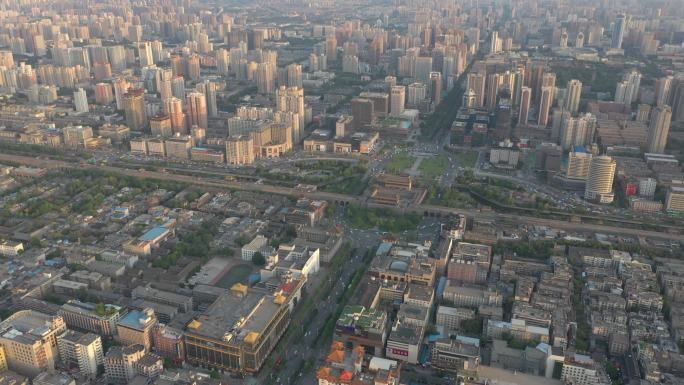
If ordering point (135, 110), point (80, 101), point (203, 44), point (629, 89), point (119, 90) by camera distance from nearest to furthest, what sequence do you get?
point (135, 110), point (80, 101), point (629, 89), point (119, 90), point (203, 44)

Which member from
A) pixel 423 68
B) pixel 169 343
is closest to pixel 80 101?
pixel 423 68

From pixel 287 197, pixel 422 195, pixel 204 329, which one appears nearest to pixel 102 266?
pixel 204 329

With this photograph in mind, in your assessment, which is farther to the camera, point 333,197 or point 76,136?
point 76,136

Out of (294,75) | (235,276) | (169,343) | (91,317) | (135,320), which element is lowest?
(235,276)

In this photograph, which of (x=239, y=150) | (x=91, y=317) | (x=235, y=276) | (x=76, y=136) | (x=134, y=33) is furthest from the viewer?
(x=134, y=33)

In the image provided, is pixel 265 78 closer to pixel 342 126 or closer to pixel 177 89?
pixel 177 89

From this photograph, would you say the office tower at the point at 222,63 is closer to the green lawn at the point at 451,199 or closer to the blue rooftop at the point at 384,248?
the green lawn at the point at 451,199

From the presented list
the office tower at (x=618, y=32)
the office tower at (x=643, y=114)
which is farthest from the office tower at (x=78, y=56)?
the office tower at (x=618, y=32)
